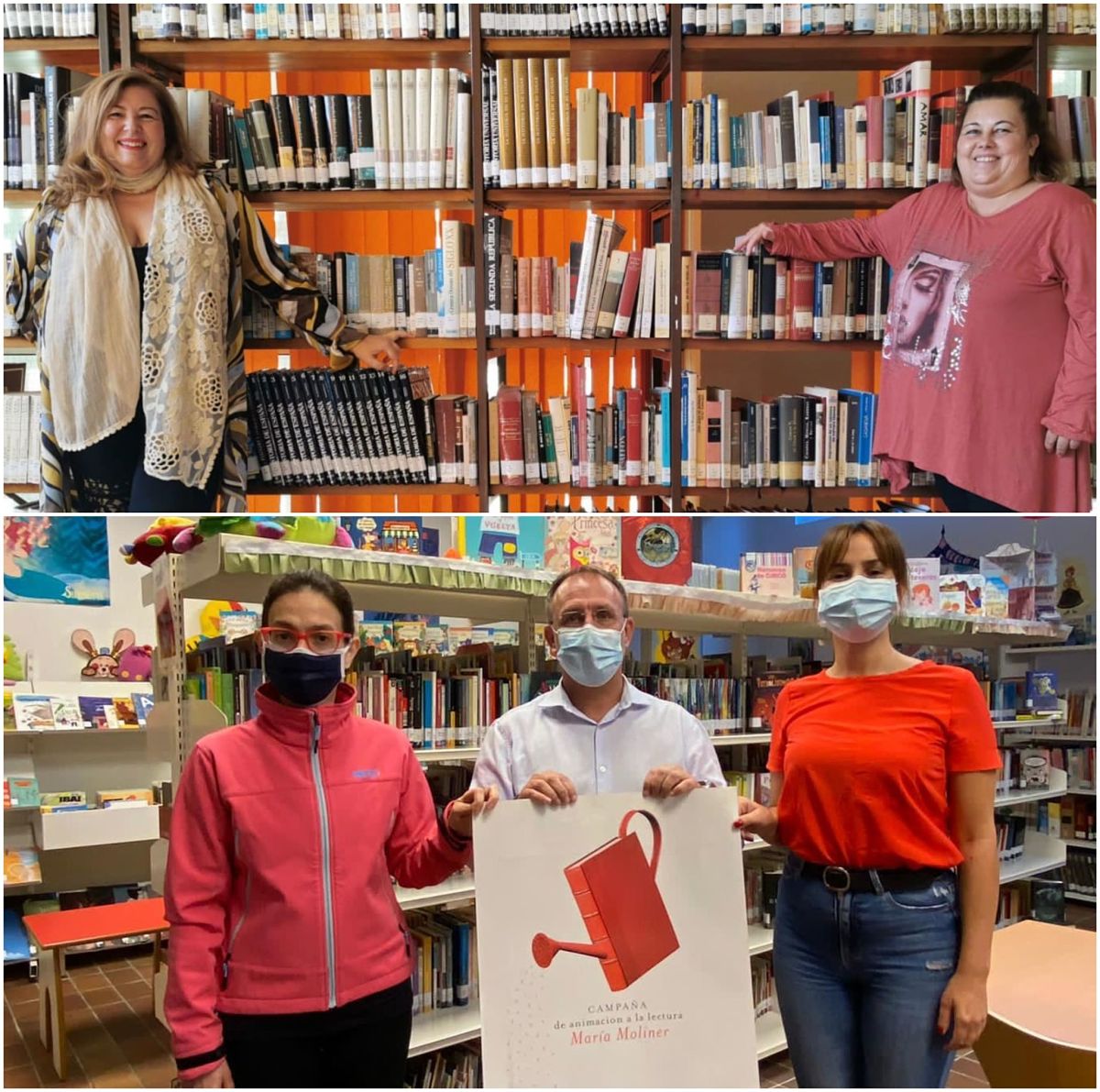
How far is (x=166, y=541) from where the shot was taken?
2.25 meters

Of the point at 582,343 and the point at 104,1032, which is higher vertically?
the point at 582,343

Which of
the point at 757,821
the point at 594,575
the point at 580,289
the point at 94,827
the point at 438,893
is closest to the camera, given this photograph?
the point at 757,821

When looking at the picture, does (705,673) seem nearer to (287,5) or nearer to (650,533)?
(650,533)

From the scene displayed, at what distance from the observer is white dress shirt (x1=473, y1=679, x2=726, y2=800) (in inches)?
65.6

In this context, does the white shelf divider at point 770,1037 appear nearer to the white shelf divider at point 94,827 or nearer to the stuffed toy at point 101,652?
the white shelf divider at point 94,827

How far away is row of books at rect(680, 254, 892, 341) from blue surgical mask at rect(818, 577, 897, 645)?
1983mm

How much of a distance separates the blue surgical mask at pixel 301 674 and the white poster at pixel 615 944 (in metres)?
0.33

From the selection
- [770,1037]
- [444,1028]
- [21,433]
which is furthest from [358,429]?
[770,1037]

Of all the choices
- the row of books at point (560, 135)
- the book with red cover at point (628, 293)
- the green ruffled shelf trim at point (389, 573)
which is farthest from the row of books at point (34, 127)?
the green ruffled shelf trim at point (389, 573)

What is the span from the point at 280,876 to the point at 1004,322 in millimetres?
2566

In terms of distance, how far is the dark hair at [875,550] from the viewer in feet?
5.56

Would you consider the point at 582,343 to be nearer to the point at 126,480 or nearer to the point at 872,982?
the point at 126,480

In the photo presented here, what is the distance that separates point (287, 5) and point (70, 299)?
1.17 meters

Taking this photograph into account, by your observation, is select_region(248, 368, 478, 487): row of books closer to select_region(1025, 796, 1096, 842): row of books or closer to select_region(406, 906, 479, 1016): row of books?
select_region(406, 906, 479, 1016): row of books
